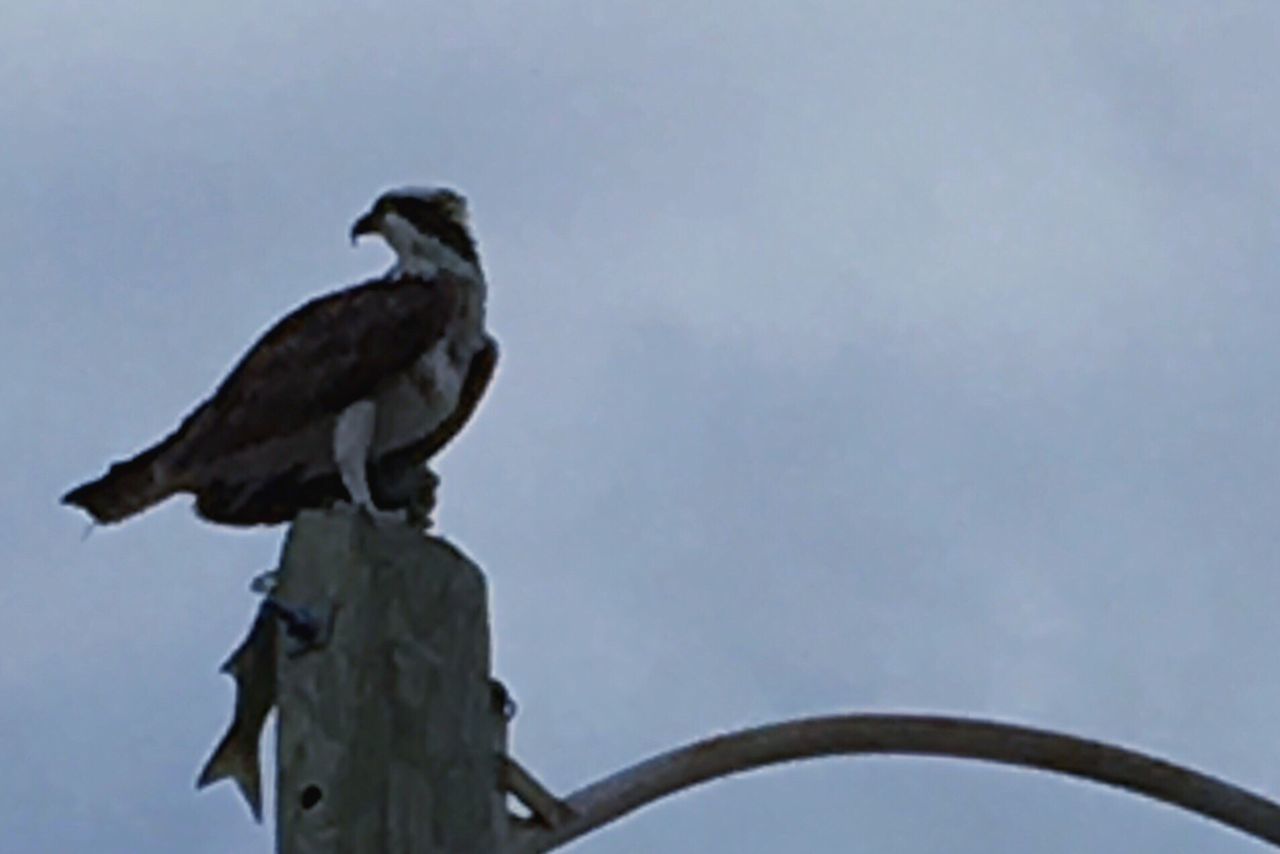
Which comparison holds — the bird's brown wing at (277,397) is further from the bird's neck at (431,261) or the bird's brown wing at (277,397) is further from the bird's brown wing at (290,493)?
the bird's neck at (431,261)

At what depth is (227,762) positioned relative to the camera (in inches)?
110

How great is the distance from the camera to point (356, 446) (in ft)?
12.1

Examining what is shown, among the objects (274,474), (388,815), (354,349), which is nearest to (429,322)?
(354,349)

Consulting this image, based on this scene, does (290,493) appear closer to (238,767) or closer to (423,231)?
(238,767)

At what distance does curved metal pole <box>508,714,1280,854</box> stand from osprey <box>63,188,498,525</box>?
576 mm

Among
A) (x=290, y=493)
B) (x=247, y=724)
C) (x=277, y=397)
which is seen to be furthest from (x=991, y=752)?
(x=277, y=397)

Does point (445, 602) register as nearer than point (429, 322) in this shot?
Yes

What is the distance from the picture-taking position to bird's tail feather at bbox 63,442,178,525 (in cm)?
378

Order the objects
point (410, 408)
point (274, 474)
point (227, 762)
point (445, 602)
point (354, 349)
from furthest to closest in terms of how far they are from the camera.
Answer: point (354, 349)
point (410, 408)
point (274, 474)
point (227, 762)
point (445, 602)

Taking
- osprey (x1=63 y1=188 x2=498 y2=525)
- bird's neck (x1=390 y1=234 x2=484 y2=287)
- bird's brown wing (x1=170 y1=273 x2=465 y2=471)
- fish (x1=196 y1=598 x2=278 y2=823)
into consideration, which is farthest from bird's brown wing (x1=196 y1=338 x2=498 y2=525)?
bird's neck (x1=390 y1=234 x2=484 y2=287)

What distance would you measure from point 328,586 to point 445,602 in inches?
5.1

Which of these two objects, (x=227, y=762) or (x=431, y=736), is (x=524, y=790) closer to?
(x=431, y=736)

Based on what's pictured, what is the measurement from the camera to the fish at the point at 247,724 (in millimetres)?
2732

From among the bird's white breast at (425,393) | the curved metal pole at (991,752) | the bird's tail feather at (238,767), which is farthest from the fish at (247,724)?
the bird's white breast at (425,393)
